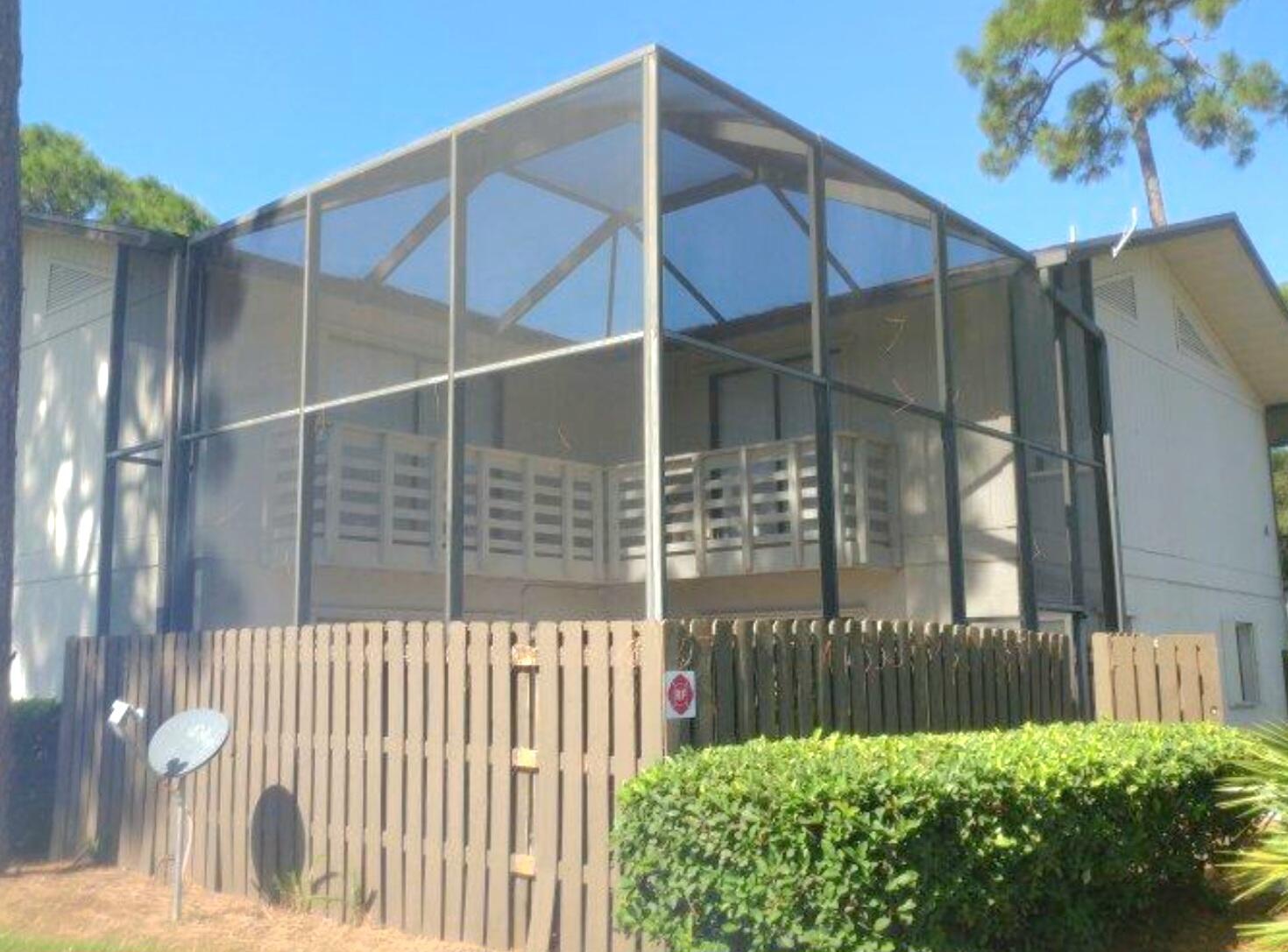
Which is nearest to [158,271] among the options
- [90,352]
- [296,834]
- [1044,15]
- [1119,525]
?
[90,352]

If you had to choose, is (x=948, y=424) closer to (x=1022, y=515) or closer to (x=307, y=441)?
(x=1022, y=515)

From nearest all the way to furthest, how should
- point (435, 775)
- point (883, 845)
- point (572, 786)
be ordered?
point (883, 845) → point (572, 786) → point (435, 775)

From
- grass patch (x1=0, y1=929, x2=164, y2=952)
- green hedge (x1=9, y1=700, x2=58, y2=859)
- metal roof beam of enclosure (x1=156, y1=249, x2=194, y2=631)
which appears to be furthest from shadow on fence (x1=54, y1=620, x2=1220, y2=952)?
grass patch (x1=0, y1=929, x2=164, y2=952)

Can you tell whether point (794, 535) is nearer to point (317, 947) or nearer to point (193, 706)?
point (193, 706)

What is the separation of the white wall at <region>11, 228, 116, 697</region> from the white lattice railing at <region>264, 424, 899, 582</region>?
103 inches

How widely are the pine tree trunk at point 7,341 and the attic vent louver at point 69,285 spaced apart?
354 cm

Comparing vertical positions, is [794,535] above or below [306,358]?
below

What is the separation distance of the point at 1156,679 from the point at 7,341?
8915 millimetres

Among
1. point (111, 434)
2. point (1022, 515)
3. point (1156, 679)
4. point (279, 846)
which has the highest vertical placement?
point (111, 434)

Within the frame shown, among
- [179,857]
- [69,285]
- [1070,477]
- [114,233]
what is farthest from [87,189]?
[179,857]

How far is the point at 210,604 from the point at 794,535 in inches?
220

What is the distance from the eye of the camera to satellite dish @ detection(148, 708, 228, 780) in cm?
758

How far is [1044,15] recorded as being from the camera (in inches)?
1011

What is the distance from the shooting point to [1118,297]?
48.9 ft
